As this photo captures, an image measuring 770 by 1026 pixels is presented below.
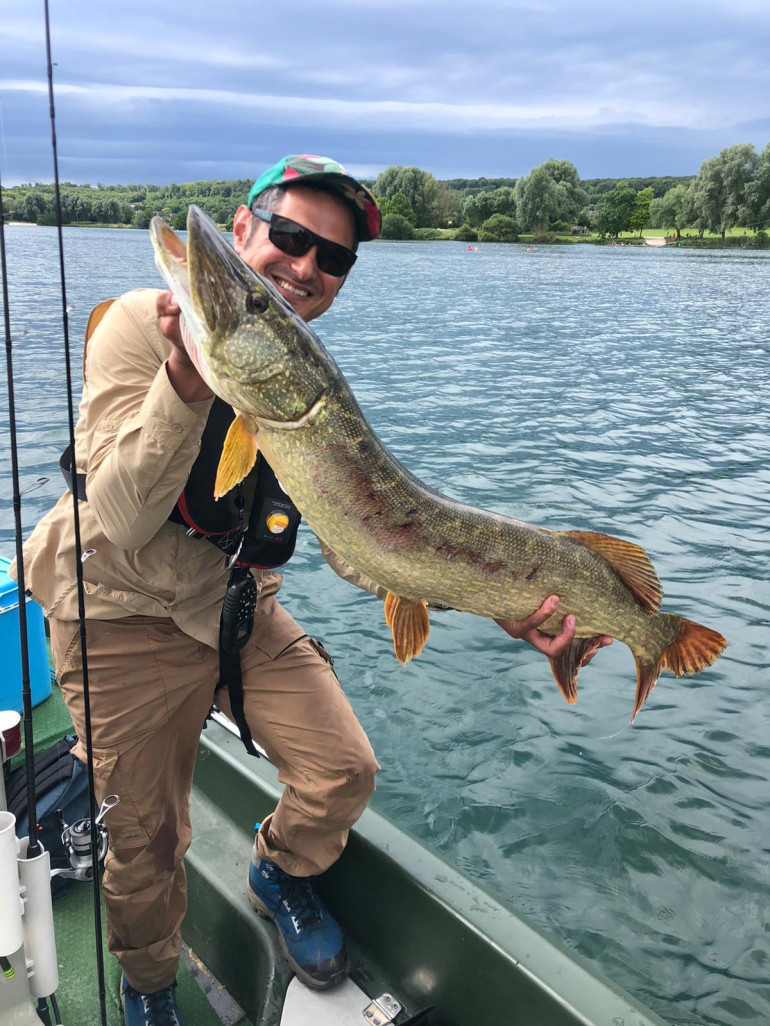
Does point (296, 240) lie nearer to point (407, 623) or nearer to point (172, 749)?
point (407, 623)

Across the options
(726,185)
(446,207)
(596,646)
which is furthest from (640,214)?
(596,646)

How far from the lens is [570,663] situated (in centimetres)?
289

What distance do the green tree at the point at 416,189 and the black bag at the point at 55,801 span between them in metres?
111

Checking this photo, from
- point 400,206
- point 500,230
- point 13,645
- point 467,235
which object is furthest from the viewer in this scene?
point 400,206

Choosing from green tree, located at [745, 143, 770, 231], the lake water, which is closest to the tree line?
green tree, located at [745, 143, 770, 231]

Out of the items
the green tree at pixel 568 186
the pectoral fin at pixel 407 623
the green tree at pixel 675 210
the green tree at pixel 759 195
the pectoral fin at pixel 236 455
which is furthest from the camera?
the green tree at pixel 568 186

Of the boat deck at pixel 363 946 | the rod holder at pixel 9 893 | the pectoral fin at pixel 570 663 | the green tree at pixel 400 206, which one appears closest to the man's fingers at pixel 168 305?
the rod holder at pixel 9 893

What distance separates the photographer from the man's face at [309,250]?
2.80 m

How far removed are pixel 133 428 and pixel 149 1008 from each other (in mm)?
1985

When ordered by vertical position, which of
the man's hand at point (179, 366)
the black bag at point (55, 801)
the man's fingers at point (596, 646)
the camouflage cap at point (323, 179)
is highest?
the camouflage cap at point (323, 179)

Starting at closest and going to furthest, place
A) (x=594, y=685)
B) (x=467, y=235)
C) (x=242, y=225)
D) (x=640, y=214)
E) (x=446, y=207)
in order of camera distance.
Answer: (x=242, y=225), (x=594, y=685), (x=467, y=235), (x=640, y=214), (x=446, y=207)

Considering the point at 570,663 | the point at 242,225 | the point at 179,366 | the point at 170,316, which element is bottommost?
the point at 570,663

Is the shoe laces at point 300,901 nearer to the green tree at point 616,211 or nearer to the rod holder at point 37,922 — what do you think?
the rod holder at point 37,922

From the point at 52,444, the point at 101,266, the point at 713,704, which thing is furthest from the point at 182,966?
the point at 101,266
